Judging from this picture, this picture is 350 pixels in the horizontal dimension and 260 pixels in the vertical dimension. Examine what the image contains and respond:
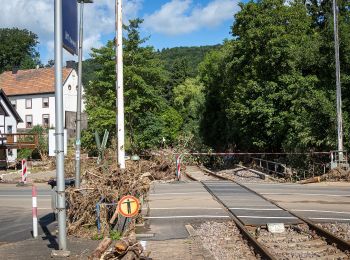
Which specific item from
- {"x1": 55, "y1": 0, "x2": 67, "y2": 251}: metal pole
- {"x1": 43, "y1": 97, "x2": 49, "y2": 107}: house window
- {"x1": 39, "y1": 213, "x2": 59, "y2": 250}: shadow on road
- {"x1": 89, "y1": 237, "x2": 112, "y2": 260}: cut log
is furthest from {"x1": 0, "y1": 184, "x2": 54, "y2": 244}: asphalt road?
{"x1": 43, "y1": 97, "x2": 49, "y2": 107}: house window

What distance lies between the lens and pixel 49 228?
41.8 ft

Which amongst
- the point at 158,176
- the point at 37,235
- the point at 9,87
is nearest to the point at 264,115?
the point at 158,176

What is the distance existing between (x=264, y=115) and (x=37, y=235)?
2478 centimetres

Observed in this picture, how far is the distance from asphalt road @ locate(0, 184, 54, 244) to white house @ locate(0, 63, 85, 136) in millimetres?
52204

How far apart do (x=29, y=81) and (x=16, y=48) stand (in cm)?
3058

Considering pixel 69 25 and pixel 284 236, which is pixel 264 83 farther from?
pixel 69 25

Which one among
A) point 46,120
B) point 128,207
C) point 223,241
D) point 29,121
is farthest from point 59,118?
point 29,121

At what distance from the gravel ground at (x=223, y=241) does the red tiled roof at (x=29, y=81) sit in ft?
203

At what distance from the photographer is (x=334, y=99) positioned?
29.7 meters

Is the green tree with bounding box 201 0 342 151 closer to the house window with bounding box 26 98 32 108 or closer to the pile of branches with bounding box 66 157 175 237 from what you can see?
the pile of branches with bounding box 66 157 175 237

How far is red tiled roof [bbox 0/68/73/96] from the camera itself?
7281 cm

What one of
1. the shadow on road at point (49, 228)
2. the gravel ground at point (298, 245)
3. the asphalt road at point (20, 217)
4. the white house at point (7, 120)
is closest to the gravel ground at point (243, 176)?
the asphalt road at point (20, 217)

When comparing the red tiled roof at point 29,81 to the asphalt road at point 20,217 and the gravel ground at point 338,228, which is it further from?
the gravel ground at point 338,228

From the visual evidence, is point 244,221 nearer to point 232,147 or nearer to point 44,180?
point 44,180
